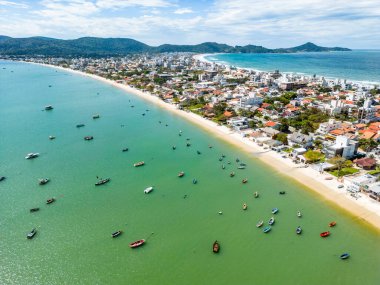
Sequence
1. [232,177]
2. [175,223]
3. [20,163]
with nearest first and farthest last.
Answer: [175,223] → [232,177] → [20,163]

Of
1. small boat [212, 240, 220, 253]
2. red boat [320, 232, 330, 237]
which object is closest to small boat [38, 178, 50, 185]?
small boat [212, 240, 220, 253]

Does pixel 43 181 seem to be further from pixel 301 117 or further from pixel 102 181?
pixel 301 117

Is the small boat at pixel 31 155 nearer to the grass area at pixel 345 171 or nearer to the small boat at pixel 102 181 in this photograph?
the small boat at pixel 102 181

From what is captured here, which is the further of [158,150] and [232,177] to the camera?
[158,150]

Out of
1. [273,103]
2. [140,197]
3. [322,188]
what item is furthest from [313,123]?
[140,197]

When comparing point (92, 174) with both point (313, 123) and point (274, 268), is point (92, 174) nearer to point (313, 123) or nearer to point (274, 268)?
point (274, 268)

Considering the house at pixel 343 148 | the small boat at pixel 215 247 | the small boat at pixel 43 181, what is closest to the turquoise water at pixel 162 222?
the small boat at pixel 215 247

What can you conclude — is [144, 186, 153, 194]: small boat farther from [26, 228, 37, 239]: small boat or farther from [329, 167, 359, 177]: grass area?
[329, 167, 359, 177]: grass area

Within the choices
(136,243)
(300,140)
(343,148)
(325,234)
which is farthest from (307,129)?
(136,243)
